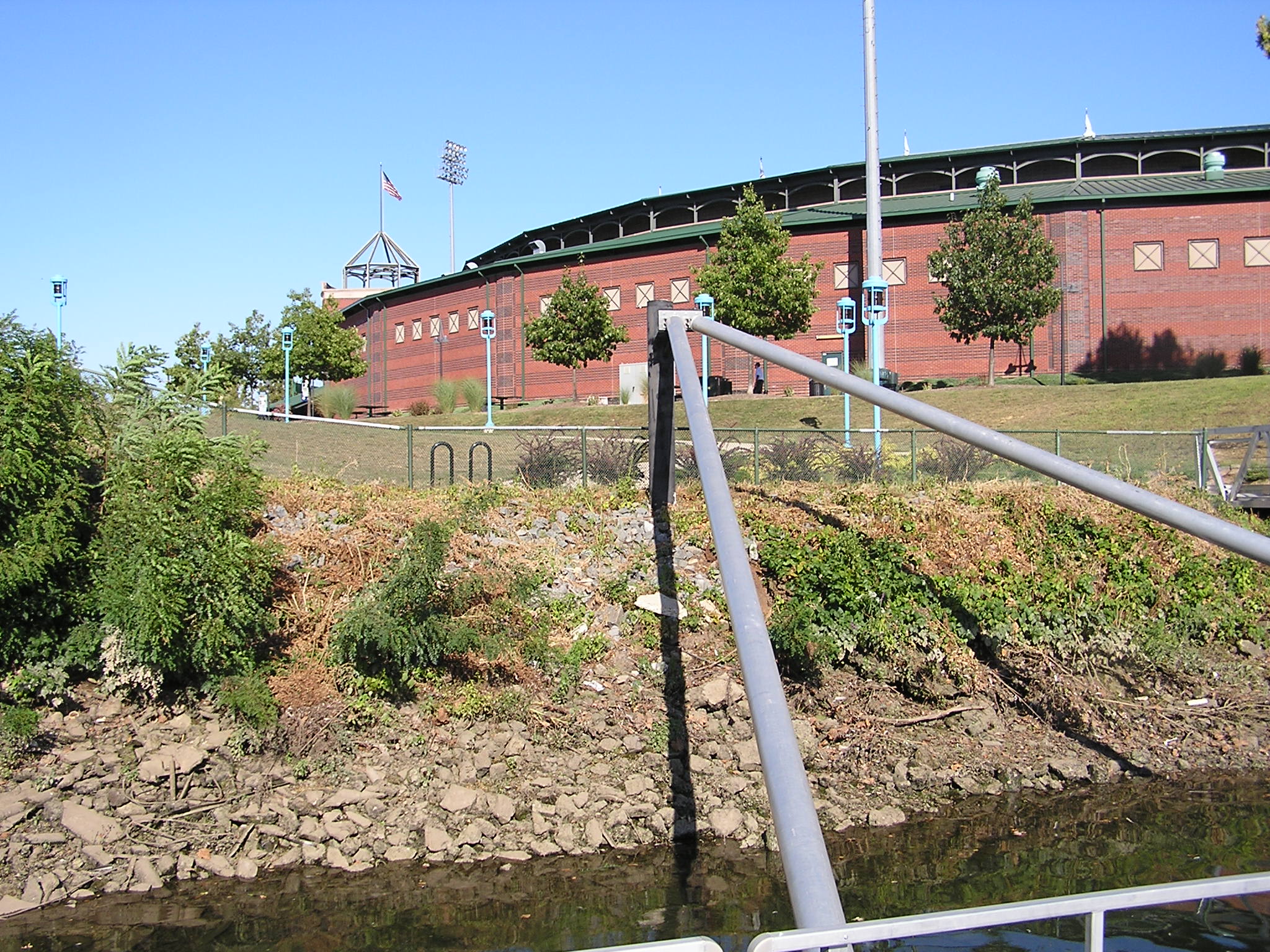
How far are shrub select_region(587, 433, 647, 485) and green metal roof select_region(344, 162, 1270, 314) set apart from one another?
34.4 meters

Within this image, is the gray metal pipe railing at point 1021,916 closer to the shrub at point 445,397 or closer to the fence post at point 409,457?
the fence post at point 409,457

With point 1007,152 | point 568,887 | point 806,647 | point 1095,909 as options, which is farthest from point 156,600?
point 1007,152

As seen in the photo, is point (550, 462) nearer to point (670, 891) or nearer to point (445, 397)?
point (670, 891)

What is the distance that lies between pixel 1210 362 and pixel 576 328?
27.0m

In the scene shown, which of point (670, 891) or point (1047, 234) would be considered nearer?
point (670, 891)

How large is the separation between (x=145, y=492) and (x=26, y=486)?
104cm

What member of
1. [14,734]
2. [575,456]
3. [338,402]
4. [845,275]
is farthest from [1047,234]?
[14,734]

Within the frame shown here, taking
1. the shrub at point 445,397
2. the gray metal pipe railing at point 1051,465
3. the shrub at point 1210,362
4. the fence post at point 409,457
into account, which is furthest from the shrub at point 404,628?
the shrub at point 1210,362

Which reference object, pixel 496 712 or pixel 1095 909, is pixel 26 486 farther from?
pixel 1095 909

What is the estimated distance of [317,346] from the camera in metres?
55.4

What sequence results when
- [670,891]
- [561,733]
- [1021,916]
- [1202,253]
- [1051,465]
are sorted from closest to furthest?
[1021,916] → [1051,465] → [670,891] → [561,733] → [1202,253]

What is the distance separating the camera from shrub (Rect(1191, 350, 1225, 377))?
43594 millimetres

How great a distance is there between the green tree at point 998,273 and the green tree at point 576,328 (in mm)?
14040

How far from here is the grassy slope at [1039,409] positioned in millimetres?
29984
